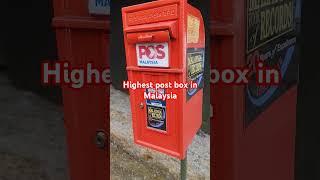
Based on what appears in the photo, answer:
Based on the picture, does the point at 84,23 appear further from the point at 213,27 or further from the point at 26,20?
the point at 26,20

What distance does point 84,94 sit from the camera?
8.63 ft

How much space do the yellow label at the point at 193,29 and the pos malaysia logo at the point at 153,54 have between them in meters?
0.15

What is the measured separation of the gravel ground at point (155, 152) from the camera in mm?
2484

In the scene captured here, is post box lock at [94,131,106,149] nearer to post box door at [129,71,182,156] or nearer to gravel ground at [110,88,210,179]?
gravel ground at [110,88,210,179]

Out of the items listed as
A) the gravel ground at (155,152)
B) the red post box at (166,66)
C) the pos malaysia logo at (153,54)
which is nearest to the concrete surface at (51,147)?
the gravel ground at (155,152)

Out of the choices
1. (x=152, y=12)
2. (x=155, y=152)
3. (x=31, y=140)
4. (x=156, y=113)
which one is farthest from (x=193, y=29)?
(x=31, y=140)

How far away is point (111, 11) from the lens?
7.90 feet

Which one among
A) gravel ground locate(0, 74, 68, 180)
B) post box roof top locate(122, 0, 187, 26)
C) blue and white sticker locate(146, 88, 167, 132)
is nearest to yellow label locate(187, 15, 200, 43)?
post box roof top locate(122, 0, 187, 26)

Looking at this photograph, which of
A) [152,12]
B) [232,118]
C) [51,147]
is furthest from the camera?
[51,147]

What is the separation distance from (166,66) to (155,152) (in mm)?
607

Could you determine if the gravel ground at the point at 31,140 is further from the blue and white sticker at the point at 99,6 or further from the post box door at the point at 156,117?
the blue and white sticker at the point at 99,6

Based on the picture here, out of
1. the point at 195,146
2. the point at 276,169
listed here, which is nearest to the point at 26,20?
the point at 195,146

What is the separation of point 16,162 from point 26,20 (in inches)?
56.4

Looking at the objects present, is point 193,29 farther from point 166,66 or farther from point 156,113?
point 156,113
